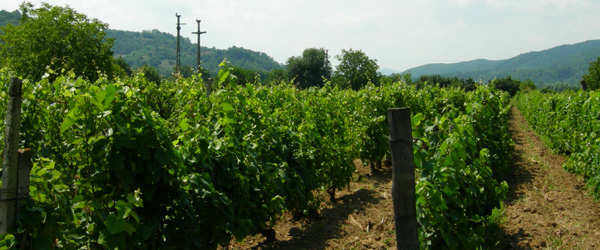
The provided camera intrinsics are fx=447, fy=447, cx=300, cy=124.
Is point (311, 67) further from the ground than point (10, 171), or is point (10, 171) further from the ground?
point (311, 67)

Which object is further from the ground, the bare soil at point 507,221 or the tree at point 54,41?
the tree at point 54,41

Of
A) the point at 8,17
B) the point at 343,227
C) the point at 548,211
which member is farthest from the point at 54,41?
the point at 8,17

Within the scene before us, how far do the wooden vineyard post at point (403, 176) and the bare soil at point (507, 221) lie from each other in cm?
234

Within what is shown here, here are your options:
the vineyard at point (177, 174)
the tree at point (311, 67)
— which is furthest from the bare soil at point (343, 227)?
the tree at point (311, 67)

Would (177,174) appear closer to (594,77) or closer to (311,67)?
(311,67)

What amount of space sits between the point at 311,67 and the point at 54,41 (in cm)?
4526

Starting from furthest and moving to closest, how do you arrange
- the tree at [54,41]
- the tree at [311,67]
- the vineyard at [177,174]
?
1. the tree at [311,67]
2. the tree at [54,41]
3. the vineyard at [177,174]

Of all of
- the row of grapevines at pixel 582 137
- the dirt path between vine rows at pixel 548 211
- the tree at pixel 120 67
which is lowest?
the dirt path between vine rows at pixel 548 211

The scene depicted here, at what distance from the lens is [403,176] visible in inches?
111

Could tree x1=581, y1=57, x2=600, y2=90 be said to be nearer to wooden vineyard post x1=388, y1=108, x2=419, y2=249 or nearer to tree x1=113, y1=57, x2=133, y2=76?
tree x1=113, y1=57, x2=133, y2=76

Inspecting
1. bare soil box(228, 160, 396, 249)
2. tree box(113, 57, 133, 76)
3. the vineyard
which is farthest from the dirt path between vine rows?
tree box(113, 57, 133, 76)

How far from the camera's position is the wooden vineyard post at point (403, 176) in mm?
2768

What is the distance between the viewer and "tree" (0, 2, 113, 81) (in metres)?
27.2

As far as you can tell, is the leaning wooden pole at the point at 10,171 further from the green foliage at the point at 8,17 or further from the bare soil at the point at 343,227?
the green foliage at the point at 8,17
